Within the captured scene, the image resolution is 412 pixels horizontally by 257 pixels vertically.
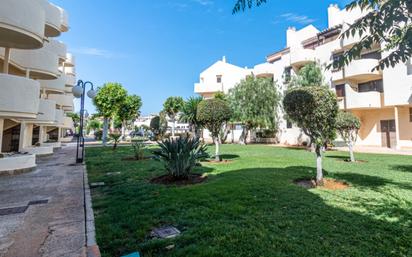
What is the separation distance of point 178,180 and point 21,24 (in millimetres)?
8337

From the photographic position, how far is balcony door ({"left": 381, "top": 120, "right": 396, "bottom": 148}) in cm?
2050

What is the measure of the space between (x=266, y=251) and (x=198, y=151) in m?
A: 5.12

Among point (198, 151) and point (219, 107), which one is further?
point (219, 107)

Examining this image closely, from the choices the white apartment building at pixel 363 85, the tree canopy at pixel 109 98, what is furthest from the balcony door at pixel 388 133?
the tree canopy at pixel 109 98

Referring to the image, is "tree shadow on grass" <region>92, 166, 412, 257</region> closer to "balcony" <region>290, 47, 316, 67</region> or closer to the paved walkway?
the paved walkway

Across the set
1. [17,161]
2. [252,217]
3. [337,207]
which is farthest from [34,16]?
[337,207]

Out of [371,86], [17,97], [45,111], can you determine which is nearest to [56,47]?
[45,111]

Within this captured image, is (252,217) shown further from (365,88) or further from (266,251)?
(365,88)

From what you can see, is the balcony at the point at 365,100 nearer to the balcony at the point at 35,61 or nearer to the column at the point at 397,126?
the column at the point at 397,126

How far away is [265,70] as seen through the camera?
102ft

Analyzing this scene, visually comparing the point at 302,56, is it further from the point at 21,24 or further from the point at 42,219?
the point at 42,219

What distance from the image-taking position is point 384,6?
1972 millimetres

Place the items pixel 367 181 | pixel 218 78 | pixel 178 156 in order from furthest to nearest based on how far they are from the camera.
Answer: pixel 218 78 < pixel 178 156 < pixel 367 181

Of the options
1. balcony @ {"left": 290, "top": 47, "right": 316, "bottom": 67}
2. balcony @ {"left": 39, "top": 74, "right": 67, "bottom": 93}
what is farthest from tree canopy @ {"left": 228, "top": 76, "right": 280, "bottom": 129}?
balcony @ {"left": 39, "top": 74, "right": 67, "bottom": 93}
